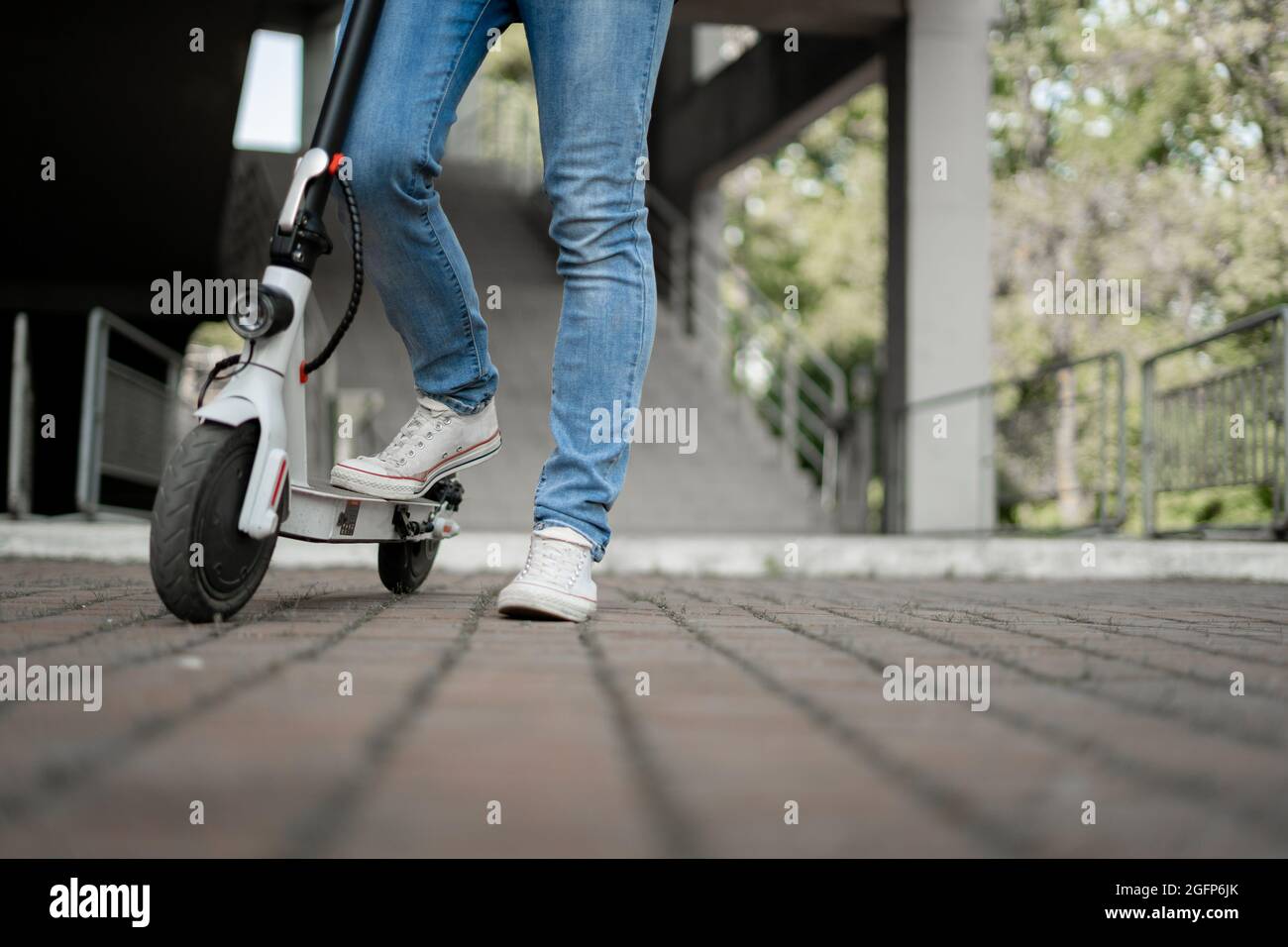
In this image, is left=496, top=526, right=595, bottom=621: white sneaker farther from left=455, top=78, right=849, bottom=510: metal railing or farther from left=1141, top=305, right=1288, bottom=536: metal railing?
left=455, top=78, right=849, bottom=510: metal railing

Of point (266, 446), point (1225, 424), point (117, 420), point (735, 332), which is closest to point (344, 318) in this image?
point (266, 446)

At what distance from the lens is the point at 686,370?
12.3 m

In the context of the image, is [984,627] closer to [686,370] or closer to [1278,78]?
[686,370]

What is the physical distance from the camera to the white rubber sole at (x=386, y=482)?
2504mm

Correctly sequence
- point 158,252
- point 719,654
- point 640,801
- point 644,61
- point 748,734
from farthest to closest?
point 158,252 < point 644,61 < point 719,654 < point 748,734 < point 640,801

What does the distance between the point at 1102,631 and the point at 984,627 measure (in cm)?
22

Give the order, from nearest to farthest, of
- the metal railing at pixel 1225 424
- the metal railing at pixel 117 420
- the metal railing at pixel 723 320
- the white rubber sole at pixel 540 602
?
1. the white rubber sole at pixel 540 602
2. the metal railing at pixel 1225 424
3. the metal railing at pixel 117 420
4. the metal railing at pixel 723 320

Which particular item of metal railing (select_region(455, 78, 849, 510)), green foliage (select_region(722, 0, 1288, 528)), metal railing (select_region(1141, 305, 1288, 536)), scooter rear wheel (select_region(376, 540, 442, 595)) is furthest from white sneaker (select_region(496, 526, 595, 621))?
green foliage (select_region(722, 0, 1288, 528))

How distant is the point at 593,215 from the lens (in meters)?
2.40

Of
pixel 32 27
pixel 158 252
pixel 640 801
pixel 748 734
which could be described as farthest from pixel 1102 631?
pixel 158 252

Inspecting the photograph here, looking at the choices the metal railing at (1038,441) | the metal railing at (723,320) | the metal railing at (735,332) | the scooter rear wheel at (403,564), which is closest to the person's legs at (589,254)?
the scooter rear wheel at (403,564)

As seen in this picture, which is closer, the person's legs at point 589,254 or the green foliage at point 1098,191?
the person's legs at point 589,254

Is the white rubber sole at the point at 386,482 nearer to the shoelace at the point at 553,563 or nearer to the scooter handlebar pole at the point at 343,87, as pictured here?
the shoelace at the point at 553,563
